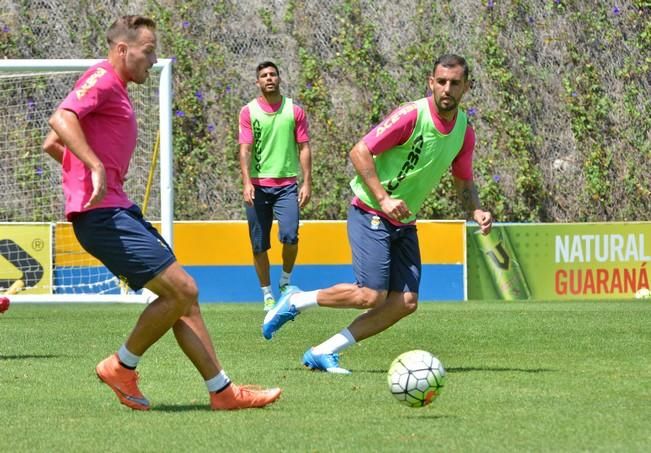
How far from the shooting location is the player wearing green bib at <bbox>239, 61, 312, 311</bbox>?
12.6m

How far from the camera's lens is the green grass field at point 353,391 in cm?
544

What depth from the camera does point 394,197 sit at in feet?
26.1

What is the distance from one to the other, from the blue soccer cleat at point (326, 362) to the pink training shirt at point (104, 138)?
2.09 meters

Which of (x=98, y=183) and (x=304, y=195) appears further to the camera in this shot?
(x=304, y=195)

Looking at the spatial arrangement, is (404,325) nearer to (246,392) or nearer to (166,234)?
(166,234)

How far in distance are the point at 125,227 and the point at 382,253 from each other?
2118 mm

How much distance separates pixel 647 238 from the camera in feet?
52.1

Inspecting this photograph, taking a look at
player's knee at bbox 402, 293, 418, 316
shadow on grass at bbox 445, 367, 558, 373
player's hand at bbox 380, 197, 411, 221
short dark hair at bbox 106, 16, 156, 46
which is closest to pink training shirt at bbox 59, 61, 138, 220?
short dark hair at bbox 106, 16, 156, 46

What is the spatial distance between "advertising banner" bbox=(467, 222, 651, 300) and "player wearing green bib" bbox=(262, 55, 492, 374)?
25.1 ft

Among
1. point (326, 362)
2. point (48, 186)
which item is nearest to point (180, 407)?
point (326, 362)

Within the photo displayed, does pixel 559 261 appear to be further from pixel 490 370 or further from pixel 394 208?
pixel 394 208

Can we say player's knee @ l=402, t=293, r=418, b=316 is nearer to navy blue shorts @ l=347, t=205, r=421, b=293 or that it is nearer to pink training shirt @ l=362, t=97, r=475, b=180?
navy blue shorts @ l=347, t=205, r=421, b=293

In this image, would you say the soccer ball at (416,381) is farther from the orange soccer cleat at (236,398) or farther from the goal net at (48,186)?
the goal net at (48,186)

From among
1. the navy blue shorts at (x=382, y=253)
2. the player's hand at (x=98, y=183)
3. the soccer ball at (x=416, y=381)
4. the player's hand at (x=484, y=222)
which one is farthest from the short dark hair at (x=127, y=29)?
the player's hand at (x=484, y=222)
